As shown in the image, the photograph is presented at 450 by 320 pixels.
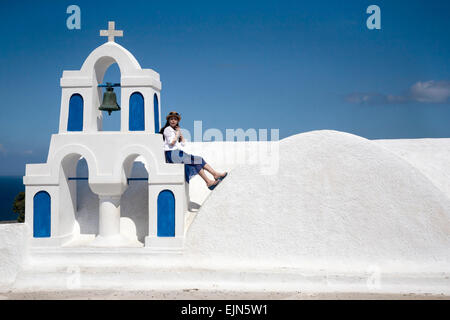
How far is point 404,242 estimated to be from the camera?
415 inches

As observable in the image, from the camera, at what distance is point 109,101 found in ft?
38.8

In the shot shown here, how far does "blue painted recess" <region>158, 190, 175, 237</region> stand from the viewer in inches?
434

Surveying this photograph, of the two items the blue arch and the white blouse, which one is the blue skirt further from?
the blue arch

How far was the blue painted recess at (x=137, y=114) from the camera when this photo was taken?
37.4 ft

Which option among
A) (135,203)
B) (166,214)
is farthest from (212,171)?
(135,203)

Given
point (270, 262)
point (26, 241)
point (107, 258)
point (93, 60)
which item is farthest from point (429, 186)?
point (26, 241)

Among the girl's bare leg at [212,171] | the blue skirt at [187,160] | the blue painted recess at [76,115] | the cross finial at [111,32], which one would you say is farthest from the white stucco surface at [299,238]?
the cross finial at [111,32]

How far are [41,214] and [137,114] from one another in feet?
11.5

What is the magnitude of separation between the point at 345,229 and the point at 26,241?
7.81 m

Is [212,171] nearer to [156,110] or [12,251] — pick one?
[156,110]

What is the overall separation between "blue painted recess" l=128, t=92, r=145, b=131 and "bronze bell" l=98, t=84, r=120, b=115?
2.25ft

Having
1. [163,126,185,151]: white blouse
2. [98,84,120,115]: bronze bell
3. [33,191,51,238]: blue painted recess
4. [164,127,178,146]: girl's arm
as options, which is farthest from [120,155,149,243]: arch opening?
[33,191,51,238]: blue painted recess
